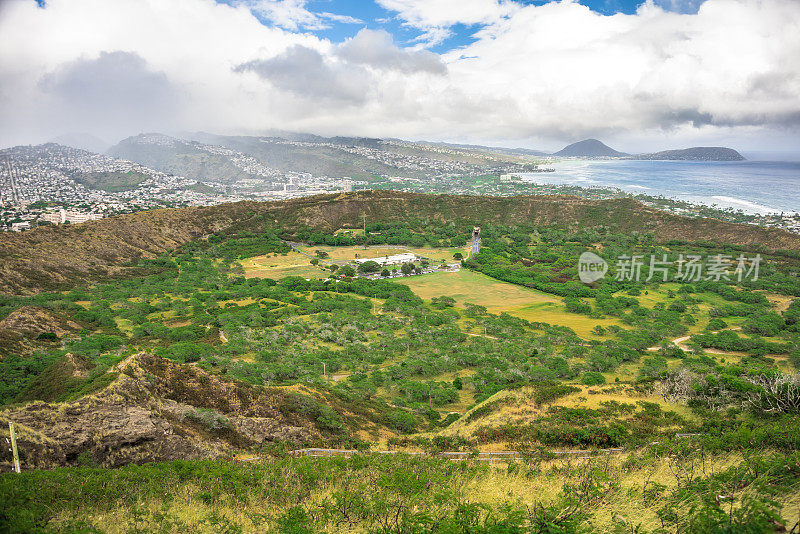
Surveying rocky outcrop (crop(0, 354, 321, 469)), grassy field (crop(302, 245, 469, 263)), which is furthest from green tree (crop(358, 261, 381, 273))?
rocky outcrop (crop(0, 354, 321, 469))

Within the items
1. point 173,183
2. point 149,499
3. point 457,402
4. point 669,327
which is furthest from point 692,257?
point 173,183

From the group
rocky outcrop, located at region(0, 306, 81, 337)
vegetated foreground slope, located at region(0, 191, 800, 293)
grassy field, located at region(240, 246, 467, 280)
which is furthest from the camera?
grassy field, located at region(240, 246, 467, 280)

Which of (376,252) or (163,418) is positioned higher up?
(376,252)

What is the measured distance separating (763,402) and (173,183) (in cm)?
19091

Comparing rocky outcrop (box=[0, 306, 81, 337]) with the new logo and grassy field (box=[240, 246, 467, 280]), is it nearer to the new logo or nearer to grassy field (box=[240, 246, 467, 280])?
A: grassy field (box=[240, 246, 467, 280])

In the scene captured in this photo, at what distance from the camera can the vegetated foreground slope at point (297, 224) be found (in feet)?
168

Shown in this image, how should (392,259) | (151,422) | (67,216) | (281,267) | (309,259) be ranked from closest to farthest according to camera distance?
(151,422), (281,267), (392,259), (309,259), (67,216)

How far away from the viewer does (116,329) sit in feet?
116

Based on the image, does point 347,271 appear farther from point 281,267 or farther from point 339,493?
point 339,493

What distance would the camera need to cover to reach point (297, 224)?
84000 mm

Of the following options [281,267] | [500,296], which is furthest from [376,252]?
[500,296]

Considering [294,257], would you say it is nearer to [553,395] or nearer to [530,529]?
[553,395]

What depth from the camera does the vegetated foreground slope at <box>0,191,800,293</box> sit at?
168 ft

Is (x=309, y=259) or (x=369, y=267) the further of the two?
(x=309, y=259)
